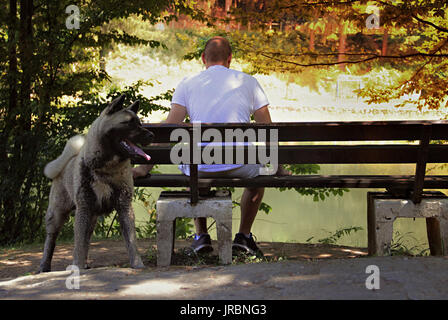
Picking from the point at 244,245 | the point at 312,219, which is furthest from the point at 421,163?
the point at 312,219

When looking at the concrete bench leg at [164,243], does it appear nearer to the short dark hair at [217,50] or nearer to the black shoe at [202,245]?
the black shoe at [202,245]

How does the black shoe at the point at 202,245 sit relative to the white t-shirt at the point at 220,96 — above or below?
below

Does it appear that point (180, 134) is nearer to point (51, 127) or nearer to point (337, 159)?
point (337, 159)

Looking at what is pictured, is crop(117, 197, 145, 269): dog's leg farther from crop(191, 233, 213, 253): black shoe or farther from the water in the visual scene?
the water

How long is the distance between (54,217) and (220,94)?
70.9 inches

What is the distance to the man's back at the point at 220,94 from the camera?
489 centimetres

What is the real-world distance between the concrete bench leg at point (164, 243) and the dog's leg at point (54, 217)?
0.83 m

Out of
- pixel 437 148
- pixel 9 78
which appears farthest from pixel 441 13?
pixel 9 78

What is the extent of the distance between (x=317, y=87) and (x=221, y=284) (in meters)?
27.0

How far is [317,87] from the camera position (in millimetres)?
29594

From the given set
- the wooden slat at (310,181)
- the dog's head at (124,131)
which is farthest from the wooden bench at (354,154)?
the dog's head at (124,131)

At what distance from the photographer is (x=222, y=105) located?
4891mm

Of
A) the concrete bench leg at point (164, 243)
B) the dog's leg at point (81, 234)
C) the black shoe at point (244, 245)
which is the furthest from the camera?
the black shoe at point (244, 245)

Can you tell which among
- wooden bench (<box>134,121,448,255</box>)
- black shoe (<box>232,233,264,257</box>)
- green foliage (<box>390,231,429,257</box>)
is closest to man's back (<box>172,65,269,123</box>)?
wooden bench (<box>134,121,448,255</box>)
